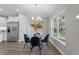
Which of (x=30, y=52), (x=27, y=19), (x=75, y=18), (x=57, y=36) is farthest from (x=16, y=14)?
(x=75, y=18)

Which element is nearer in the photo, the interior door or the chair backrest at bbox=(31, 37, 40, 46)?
the chair backrest at bbox=(31, 37, 40, 46)

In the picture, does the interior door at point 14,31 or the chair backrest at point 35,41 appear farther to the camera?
the interior door at point 14,31

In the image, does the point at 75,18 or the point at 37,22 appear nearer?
the point at 75,18

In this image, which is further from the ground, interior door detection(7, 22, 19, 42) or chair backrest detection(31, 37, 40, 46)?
interior door detection(7, 22, 19, 42)

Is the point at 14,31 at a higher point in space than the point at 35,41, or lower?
higher

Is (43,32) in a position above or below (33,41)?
above

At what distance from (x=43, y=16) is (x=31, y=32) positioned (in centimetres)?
83

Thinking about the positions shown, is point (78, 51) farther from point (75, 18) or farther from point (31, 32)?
point (31, 32)

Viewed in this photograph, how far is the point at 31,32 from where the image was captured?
4.53 metres

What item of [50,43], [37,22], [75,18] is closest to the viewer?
[75,18]

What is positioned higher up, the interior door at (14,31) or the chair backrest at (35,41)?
the interior door at (14,31)

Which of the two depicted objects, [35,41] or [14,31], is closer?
[35,41]
